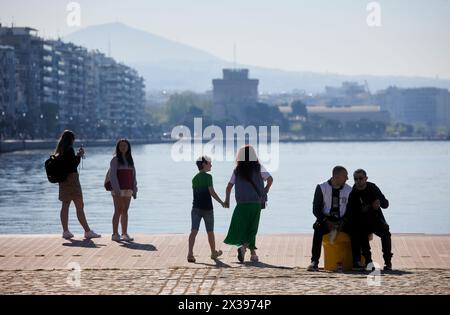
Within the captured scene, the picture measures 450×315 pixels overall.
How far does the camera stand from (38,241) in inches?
885

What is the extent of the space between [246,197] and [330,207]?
1842 mm

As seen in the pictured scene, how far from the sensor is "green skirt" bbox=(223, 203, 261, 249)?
2009 centimetres

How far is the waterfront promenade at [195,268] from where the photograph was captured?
1594 cm

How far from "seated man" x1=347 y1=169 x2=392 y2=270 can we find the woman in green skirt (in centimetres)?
197

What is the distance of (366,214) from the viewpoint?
18578 millimetres

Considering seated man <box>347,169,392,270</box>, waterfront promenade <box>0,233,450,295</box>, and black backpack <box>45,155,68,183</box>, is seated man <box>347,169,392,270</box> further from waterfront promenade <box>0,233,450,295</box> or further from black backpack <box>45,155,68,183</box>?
black backpack <box>45,155,68,183</box>

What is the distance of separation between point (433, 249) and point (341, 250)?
296cm

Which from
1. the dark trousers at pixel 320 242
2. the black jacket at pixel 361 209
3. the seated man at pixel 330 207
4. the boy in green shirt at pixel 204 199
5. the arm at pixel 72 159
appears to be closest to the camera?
the dark trousers at pixel 320 242

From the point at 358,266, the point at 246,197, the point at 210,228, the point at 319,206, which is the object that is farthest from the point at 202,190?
the point at 358,266

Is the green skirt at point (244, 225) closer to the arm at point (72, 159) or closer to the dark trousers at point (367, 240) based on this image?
the dark trousers at point (367, 240)

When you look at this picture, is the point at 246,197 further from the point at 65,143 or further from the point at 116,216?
the point at 65,143

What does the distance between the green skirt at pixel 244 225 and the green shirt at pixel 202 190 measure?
0.51 m

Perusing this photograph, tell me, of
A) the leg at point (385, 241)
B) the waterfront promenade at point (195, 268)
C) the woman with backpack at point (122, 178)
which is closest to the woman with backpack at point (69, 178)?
the waterfront promenade at point (195, 268)
